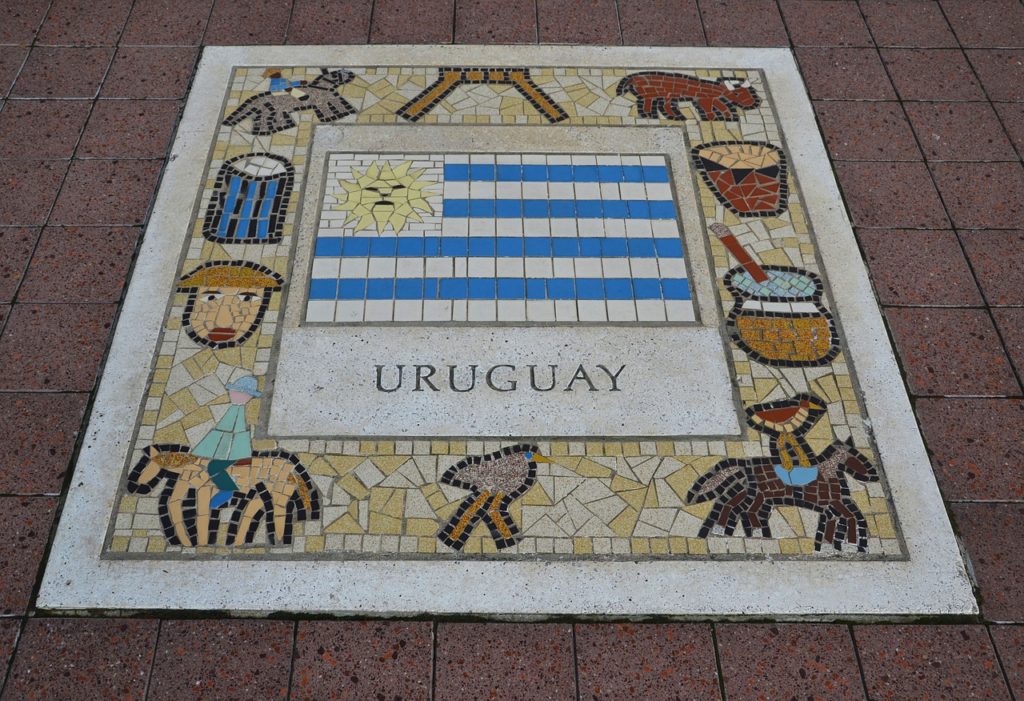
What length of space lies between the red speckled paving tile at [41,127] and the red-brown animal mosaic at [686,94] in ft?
10.5

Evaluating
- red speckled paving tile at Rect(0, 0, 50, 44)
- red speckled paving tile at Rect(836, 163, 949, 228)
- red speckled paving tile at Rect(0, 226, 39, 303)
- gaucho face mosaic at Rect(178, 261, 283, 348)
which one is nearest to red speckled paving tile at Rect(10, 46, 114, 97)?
red speckled paving tile at Rect(0, 0, 50, 44)

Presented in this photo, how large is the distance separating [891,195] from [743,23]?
175 centimetres

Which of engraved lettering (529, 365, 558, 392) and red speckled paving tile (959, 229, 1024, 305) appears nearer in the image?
engraved lettering (529, 365, 558, 392)

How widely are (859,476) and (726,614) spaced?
2.94ft

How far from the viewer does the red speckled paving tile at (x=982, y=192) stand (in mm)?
4848

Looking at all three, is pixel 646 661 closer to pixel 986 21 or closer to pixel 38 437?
pixel 38 437

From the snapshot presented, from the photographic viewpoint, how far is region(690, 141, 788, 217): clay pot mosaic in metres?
4.81

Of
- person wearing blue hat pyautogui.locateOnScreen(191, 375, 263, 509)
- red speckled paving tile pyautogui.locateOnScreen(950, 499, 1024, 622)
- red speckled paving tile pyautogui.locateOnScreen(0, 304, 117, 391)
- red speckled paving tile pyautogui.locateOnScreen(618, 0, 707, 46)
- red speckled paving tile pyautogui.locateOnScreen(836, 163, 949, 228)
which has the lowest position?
red speckled paving tile pyautogui.locateOnScreen(950, 499, 1024, 622)

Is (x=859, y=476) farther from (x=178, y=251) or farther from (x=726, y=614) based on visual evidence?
(x=178, y=251)

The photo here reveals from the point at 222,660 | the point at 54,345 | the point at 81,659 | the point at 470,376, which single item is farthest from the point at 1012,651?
the point at 54,345

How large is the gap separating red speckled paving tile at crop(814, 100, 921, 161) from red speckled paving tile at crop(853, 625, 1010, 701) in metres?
2.77

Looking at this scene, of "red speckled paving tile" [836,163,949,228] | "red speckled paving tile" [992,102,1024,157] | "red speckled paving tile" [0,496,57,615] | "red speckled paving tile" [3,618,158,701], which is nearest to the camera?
"red speckled paving tile" [3,618,158,701]

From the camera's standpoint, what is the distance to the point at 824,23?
5977 mm

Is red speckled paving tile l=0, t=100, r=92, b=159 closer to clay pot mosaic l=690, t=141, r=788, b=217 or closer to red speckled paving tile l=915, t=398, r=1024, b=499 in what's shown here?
clay pot mosaic l=690, t=141, r=788, b=217
